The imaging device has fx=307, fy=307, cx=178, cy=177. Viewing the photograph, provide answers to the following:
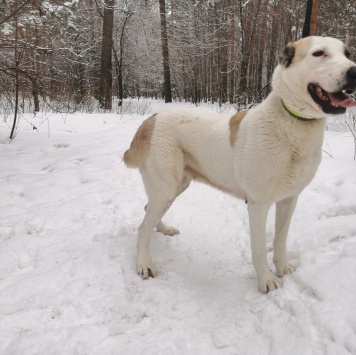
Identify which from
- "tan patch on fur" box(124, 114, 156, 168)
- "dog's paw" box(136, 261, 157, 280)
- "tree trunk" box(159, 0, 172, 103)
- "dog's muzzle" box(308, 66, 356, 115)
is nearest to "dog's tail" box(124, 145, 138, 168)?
"tan patch on fur" box(124, 114, 156, 168)

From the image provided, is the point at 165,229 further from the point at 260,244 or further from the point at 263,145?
the point at 263,145

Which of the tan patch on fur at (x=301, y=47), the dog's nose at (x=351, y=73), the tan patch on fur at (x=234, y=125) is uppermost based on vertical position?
the tan patch on fur at (x=301, y=47)

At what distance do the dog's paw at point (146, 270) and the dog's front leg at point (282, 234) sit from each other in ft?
3.10

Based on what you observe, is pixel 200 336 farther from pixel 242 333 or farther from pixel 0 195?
pixel 0 195

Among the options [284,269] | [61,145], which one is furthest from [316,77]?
[61,145]

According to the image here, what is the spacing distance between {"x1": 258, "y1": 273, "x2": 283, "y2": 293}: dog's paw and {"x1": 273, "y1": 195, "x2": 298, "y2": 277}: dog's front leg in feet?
0.53

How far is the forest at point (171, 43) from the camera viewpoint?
823cm

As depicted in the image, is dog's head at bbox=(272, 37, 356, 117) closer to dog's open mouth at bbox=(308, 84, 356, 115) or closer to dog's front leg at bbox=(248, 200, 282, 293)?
dog's open mouth at bbox=(308, 84, 356, 115)

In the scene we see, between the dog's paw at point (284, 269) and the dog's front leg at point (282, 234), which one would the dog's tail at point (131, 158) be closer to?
the dog's front leg at point (282, 234)

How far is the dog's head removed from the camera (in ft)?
5.53

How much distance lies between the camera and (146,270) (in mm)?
2404

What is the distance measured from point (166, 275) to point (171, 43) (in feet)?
70.5

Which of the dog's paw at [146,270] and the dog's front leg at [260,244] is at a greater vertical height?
the dog's front leg at [260,244]

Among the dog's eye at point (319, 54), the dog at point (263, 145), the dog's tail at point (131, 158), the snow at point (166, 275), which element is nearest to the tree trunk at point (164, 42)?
the snow at point (166, 275)
